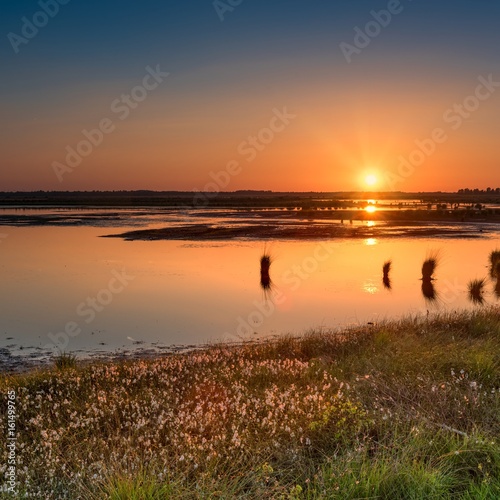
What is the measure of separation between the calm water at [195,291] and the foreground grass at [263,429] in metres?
4.72

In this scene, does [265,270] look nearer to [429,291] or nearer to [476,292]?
[429,291]

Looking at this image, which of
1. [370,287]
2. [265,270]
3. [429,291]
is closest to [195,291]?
[265,270]

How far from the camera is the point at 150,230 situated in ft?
156

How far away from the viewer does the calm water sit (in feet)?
49.4

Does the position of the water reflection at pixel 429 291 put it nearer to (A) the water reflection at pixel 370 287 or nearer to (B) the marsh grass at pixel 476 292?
(B) the marsh grass at pixel 476 292

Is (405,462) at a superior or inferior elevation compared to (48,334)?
inferior

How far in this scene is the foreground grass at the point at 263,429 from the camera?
5.32 meters

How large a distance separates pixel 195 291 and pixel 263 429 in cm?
1407

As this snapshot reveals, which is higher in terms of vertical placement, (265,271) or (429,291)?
(265,271)

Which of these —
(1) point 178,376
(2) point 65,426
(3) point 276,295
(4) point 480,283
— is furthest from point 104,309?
(4) point 480,283

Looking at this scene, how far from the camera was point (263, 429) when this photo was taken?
22.6 ft

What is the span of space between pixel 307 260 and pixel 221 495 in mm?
24711

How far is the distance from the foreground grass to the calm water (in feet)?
15.5

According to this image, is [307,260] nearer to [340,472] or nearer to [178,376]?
[178,376]
